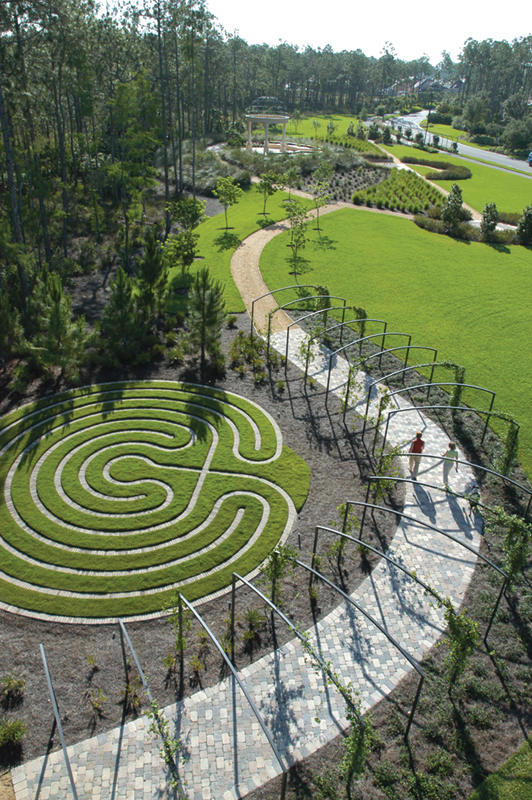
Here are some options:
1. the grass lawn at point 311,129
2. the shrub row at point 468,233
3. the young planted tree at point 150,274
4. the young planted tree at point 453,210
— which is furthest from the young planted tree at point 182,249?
the grass lawn at point 311,129

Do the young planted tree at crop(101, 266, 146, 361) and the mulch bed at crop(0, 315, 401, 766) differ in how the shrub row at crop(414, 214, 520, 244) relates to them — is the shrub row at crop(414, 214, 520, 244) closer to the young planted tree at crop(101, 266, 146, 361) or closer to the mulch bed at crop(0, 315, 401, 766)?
the young planted tree at crop(101, 266, 146, 361)

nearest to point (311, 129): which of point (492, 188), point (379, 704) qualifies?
point (492, 188)

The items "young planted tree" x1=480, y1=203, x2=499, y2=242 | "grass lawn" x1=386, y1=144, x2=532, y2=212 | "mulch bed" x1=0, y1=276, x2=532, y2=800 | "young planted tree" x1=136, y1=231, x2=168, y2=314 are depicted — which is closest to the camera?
"mulch bed" x1=0, y1=276, x2=532, y2=800

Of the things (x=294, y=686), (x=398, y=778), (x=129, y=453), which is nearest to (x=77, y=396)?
(x=129, y=453)

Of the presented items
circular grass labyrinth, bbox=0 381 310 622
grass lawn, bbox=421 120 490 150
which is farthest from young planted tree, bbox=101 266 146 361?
grass lawn, bbox=421 120 490 150

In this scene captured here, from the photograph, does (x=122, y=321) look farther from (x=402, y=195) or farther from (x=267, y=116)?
(x=267, y=116)

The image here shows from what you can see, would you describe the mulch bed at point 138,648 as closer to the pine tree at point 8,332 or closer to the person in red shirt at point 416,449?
Answer: the person in red shirt at point 416,449

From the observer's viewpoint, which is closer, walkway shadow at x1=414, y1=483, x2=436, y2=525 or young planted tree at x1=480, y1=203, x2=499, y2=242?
walkway shadow at x1=414, y1=483, x2=436, y2=525
